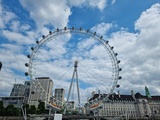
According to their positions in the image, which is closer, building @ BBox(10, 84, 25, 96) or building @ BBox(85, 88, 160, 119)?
building @ BBox(85, 88, 160, 119)

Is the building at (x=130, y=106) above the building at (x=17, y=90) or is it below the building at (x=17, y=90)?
below

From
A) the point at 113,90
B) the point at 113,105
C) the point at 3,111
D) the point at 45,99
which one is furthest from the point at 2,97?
the point at 113,90

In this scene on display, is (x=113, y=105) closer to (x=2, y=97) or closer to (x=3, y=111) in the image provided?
(x=3, y=111)

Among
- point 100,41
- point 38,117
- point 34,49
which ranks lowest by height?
point 38,117

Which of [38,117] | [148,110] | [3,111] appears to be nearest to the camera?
[38,117]

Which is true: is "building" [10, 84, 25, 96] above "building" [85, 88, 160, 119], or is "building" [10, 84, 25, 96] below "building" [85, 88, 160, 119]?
above

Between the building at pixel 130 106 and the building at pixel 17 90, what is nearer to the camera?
the building at pixel 130 106

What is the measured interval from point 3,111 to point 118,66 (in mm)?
46238

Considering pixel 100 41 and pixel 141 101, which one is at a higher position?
pixel 100 41

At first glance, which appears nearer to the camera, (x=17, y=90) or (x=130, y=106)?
(x=130, y=106)

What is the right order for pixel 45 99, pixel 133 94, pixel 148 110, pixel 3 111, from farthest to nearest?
pixel 133 94 < pixel 148 110 < pixel 3 111 < pixel 45 99

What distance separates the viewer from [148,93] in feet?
392

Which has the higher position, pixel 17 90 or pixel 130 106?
pixel 17 90

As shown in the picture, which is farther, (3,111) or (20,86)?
(20,86)
